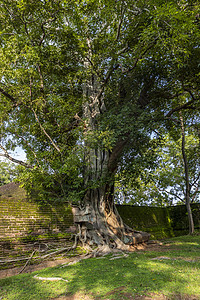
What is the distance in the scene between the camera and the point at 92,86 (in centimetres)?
1102

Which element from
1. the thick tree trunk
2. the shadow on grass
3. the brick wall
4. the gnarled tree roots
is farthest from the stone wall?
the shadow on grass

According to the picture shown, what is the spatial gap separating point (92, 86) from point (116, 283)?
919cm

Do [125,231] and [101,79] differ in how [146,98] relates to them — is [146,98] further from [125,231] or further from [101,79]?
[125,231]

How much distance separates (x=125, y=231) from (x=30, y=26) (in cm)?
962

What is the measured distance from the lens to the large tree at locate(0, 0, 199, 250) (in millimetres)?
7777

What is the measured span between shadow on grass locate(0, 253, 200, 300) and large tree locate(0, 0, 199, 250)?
132 inches

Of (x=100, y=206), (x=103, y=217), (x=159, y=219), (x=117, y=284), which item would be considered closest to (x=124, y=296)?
(x=117, y=284)

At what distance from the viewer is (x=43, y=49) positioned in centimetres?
938

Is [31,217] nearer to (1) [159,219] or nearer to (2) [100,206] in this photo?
(2) [100,206]

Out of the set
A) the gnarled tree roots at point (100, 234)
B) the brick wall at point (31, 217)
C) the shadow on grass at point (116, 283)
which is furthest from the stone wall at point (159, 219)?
the shadow on grass at point (116, 283)

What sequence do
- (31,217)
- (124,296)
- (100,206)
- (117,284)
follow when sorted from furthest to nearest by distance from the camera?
(100,206)
(31,217)
(117,284)
(124,296)

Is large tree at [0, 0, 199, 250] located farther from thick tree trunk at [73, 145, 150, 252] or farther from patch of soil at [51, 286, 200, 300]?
patch of soil at [51, 286, 200, 300]

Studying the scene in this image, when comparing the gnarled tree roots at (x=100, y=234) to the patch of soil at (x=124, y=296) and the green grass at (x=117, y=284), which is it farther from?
the patch of soil at (x=124, y=296)

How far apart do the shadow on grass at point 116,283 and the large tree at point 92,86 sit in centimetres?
336
